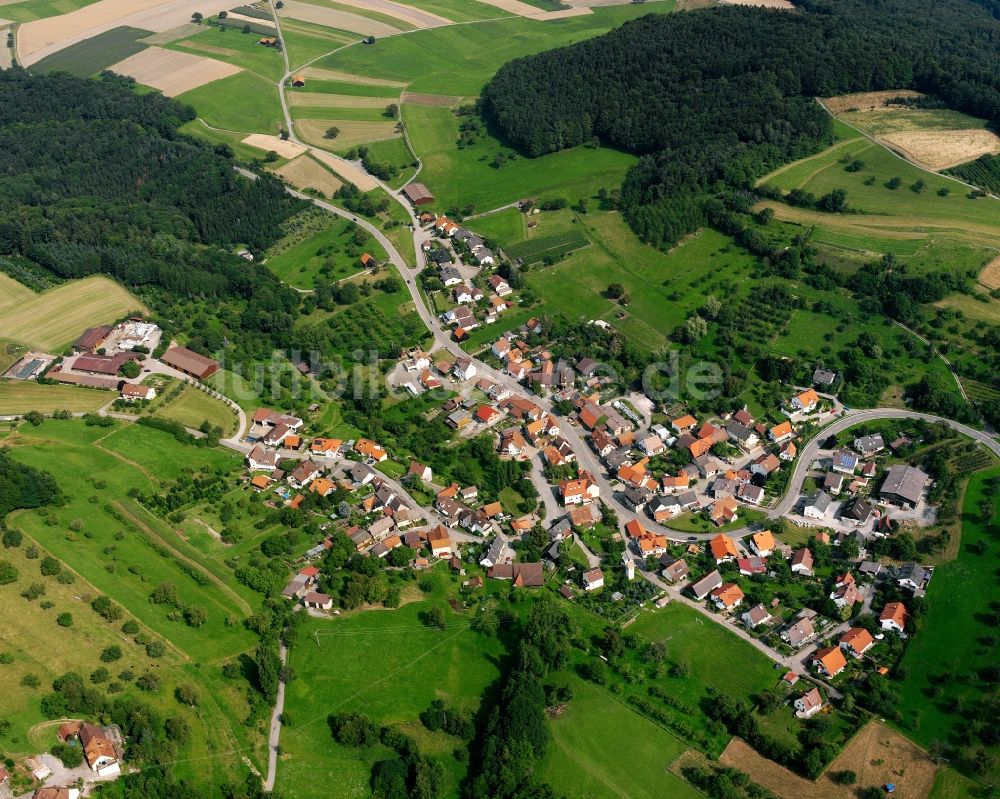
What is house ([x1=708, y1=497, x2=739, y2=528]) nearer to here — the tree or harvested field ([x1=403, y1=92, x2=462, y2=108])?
the tree

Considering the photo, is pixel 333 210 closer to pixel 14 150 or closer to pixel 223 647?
pixel 14 150

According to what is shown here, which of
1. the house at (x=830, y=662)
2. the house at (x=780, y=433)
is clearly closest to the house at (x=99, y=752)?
the house at (x=830, y=662)

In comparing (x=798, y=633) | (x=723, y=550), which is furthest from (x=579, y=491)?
(x=798, y=633)

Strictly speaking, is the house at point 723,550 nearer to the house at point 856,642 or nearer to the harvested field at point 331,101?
the house at point 856,642

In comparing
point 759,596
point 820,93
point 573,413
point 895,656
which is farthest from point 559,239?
point 895,656

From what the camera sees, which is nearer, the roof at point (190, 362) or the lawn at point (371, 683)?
the lawn at point (371, 683)

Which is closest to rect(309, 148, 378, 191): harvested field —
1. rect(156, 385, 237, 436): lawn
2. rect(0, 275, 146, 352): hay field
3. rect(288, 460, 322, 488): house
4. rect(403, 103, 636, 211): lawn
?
rect(403, 103, 636, 211): lawn
